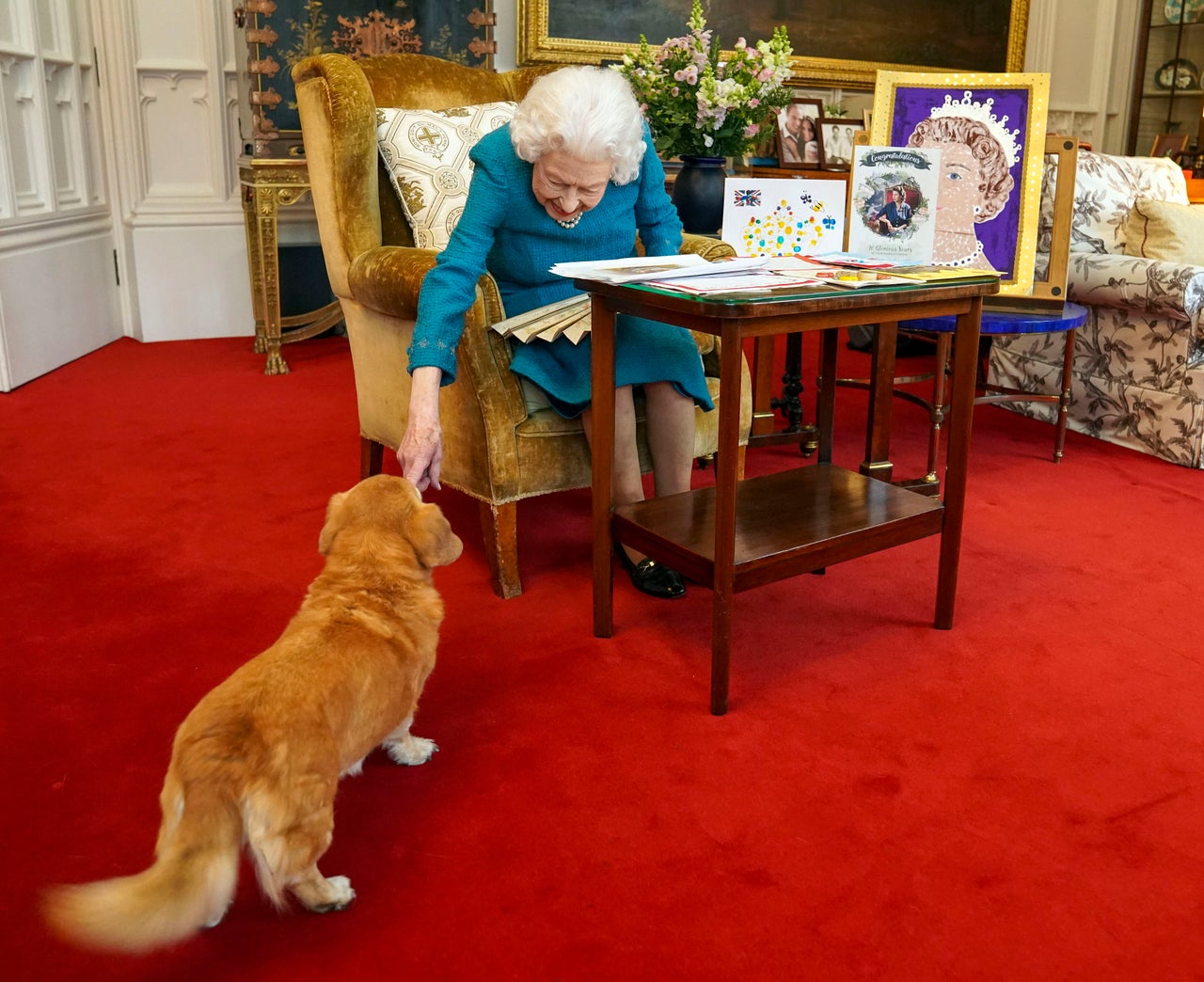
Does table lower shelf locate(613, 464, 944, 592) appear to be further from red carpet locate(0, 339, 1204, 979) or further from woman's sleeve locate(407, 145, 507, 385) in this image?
woman's sleeve locate(407, 145, 507, 385)

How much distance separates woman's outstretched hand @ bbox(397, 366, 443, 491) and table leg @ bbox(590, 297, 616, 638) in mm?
309

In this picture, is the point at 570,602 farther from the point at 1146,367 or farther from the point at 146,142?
the point at 146,142

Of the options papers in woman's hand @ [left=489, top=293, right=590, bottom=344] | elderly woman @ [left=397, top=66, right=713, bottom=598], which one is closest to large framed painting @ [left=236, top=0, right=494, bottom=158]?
elderly woman @ [left=397, top=66, right=713, bottom=598]

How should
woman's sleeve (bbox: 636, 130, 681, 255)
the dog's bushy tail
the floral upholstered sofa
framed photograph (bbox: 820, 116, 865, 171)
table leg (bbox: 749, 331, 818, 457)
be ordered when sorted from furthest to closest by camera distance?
framed photograph (bbox: 820, 116, 865, 171)
the floral upholstered sofa
table leg (bbox: 749, 331, 818, 457)
woman's sleeve (bbox: 636, 130, 681, 255)
the dog's bushy tail

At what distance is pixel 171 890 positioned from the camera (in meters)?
1.14

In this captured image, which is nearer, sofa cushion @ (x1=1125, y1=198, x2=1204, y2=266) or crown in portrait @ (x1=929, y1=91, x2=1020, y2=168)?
crown in portrait @ (x1=929, y1=91, x2=1020, y2=168)

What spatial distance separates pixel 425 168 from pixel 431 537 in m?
1.53

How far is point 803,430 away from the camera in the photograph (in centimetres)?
334

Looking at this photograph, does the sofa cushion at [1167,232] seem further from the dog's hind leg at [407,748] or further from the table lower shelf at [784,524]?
the dog's hind leg at [407,748]

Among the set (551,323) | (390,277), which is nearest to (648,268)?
(551,323)

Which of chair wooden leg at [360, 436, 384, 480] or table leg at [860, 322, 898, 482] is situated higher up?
table leg at [860, 322, 898, 482]

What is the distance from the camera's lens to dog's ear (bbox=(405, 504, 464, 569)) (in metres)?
1.56

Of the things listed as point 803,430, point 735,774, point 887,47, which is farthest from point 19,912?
point 887,47

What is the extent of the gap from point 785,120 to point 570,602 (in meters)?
3.96
